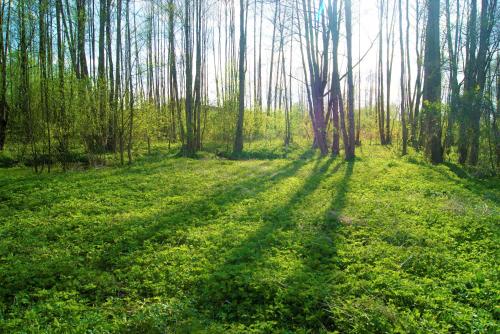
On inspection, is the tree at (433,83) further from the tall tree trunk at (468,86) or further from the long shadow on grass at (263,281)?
the long shadow on grass at (263,281)

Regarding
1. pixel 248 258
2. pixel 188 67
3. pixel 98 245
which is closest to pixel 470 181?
pixel 248 258

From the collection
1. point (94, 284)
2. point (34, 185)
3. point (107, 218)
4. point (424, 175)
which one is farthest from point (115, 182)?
point (424, 175)

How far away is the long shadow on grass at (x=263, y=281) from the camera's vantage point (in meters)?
3.66

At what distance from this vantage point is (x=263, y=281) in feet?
13.3

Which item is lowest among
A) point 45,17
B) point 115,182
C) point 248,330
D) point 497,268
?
point 248,330

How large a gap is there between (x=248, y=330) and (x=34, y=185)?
7215mm

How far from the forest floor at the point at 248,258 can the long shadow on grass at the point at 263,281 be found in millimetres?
19

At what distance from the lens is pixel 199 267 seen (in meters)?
4.48

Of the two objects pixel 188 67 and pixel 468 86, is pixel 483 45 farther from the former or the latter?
pixel 188 67

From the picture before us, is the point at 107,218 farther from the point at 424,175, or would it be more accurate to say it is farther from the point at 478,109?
the point at 478,109

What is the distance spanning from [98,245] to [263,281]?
2.68 meters

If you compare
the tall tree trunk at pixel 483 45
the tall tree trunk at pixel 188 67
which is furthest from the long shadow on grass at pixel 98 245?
the tall tree trunk at pixel 483 45

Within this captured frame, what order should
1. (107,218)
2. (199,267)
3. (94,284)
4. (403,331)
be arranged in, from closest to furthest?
1. (403,331)
2. (94,284)
3. (199,267)
4. (107,218)

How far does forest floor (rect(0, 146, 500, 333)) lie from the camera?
3.47 m
